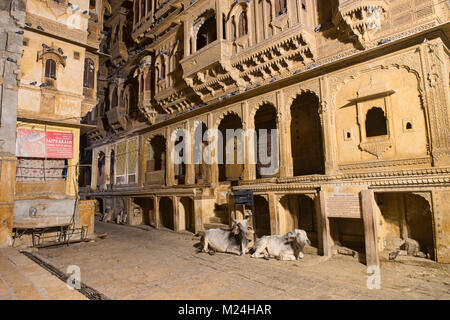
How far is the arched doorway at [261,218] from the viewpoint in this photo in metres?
12.8

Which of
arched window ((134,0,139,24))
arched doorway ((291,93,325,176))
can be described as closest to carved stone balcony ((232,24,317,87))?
arched doorway ((291,93,325,176))

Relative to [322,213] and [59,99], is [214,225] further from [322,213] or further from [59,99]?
[59,99]

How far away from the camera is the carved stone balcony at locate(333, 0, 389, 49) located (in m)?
9.01

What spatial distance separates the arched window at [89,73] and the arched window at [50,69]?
1.88 metres

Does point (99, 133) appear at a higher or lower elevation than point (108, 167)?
higher

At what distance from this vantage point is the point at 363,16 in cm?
912

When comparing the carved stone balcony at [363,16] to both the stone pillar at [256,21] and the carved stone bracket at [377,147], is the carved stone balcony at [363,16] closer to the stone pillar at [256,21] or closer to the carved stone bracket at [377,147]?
the carved stone bracket at [377,147]

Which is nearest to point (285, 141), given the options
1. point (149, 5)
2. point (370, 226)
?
point (370, 226)

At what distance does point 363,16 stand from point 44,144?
1471cm

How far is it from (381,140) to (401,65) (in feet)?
7.98

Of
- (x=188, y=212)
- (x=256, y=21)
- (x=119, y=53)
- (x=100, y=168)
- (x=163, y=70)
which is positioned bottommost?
(x=188, y=212)

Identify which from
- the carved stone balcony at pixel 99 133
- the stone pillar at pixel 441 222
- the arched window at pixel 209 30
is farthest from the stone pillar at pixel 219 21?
the carved stone balcony at pixel 99 133

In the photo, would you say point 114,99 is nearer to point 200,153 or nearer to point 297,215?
point 200,153
